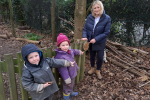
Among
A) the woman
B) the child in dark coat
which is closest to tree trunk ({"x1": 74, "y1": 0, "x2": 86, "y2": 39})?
the woman

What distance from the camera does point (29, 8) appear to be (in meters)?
9.74

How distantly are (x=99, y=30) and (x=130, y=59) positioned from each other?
2080 mm

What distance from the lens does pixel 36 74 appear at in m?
1.70

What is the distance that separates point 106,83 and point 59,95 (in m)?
1.29

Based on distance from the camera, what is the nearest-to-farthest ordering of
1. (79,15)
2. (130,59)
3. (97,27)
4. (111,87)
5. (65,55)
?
(65,55) < (97,27) < (111,87) < (79,15) < (130,59)

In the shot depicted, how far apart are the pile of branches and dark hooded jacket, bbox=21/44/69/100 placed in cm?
261

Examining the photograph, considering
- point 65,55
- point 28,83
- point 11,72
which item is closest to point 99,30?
point 65,55

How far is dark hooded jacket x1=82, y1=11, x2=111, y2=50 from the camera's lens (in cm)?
263

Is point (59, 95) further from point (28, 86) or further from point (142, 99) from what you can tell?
point (142, 99)

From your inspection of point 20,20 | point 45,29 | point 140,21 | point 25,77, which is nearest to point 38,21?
point 45,29

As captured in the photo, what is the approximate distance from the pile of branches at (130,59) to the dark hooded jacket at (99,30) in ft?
4.87

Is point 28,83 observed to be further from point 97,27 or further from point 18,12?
point 18,12

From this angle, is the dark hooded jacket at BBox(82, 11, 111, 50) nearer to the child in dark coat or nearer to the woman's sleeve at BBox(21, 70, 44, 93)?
the child in dark coat

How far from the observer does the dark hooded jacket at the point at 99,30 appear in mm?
2633
